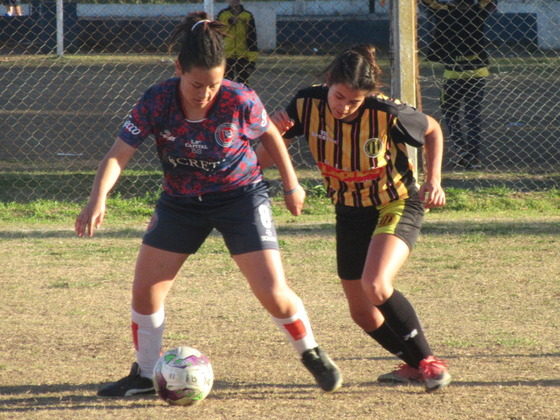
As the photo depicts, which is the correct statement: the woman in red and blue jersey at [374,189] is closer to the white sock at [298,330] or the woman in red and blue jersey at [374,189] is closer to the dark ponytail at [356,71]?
the dark ponytail at [356,71]

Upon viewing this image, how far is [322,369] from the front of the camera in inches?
157

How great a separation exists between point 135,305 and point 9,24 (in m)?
18.4

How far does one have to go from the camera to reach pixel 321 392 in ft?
13.7

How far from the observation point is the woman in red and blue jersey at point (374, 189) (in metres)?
4.04

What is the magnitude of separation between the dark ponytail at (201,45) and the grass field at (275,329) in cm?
150

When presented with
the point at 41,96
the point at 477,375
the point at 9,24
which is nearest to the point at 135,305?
the point at 477,375

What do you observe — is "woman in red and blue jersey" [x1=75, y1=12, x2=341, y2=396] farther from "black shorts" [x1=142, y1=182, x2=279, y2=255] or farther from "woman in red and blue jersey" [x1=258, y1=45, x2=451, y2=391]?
"woman in red and blue jersey" [x1=258, y1=45, x2=451, y2=391]

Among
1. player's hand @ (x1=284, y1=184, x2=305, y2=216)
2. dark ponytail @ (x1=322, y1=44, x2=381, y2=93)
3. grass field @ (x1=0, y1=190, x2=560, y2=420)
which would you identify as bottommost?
grass field @ (x1=0, y1=190, x2=560, y2=420)

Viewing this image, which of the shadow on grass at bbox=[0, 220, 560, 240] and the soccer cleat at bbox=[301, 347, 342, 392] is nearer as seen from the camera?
the soccer cleat at bbox=[301, 347, 342, 392]

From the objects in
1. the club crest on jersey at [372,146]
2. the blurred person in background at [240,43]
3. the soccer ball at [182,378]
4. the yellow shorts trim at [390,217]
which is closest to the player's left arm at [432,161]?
the yellow shorts trim at [390,217]

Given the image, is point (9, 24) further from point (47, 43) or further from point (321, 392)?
point (321, 392)

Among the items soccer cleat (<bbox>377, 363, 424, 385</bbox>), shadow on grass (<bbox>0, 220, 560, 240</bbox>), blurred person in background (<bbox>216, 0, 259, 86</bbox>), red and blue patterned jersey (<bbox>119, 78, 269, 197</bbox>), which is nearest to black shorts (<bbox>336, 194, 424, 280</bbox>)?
soccer cleat (<bbox>377, 363, 424, 385</bbox>)

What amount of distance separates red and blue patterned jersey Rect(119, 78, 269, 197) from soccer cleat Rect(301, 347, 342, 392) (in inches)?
32.4

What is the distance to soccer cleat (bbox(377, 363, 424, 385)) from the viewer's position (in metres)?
4.26
